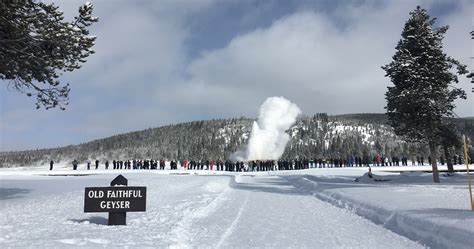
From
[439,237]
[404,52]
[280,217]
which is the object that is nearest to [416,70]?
[404,52]

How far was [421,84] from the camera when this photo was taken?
25.4 meters

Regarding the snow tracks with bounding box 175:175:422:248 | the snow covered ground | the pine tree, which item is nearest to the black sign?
the snow covered ground

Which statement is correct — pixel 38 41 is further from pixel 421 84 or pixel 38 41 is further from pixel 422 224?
pixel 421 84

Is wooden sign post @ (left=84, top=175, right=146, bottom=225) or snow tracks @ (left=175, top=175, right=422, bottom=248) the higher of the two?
wooden sign post @ (left=84, top=175, right=146, bottom=225)

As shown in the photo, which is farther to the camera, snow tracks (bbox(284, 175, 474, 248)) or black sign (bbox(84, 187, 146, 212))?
black sign (bbox(84, 187, 146, 212))

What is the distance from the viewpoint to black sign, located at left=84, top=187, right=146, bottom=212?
9.36 meters

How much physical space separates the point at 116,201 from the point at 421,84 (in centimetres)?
2260

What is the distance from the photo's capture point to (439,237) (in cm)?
716

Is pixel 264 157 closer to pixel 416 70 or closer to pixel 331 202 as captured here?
pixel 416 70

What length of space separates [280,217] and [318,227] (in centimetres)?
184

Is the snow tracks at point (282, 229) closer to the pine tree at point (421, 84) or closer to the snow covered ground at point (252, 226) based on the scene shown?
the snow covered ground at point (252, 226)

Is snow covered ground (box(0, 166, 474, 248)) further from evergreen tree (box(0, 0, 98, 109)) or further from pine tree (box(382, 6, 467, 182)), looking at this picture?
pine tree (box(382, 6, 467, 182))

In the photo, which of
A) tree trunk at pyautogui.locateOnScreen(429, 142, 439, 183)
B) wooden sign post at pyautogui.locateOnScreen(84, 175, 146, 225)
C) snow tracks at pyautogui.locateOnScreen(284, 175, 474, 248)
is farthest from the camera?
tree trunk at pyautogui.locateOnScreen(429, 142, 439, 183)

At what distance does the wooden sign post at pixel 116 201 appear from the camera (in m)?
9.32
